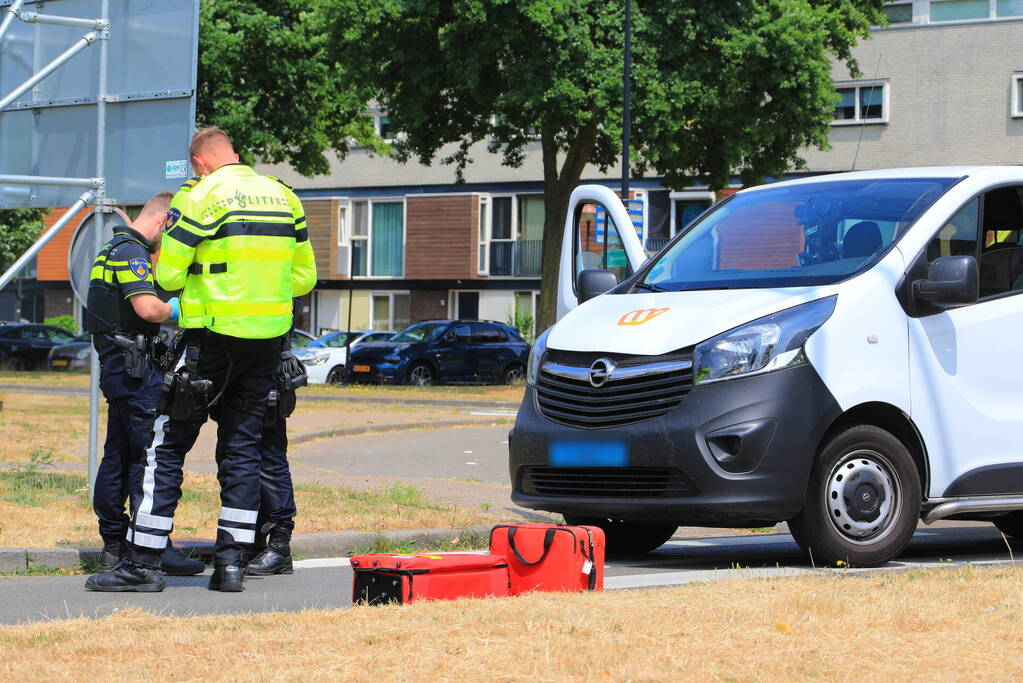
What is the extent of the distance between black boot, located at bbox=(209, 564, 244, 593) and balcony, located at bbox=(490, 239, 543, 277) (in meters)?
44.6

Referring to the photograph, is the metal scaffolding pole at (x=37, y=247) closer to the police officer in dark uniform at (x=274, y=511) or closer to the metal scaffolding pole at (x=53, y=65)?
the metal scaffolding pole at (x=53, y=65)

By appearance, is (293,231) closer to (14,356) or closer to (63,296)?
(14,356)

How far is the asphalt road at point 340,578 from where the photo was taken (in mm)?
6607

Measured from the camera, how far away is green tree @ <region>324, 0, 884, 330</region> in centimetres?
2862

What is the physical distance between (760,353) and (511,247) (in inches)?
1763

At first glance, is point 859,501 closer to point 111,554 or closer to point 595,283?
point 595,283

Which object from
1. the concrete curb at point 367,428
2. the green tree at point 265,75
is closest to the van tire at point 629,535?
the concrete curb at point 367,428

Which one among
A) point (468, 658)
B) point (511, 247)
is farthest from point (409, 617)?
point (511, 247)

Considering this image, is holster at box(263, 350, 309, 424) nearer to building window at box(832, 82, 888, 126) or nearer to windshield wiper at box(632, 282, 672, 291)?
windshield wiper at box(632, 282, 672, 291)

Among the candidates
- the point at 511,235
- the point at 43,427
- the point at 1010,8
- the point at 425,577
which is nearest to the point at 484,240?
the point at 511,235

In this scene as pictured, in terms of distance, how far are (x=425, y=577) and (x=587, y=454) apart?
1.88 m

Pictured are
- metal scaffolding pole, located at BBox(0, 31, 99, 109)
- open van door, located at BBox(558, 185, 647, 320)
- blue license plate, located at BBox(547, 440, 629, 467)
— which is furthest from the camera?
metal scaffolding pole, located at BBox(0, 31, 99, 109)

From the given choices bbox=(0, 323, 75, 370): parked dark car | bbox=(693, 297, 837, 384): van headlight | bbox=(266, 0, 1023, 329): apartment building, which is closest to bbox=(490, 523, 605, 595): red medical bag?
bbox=(693, 297, 837, 384): van headlight

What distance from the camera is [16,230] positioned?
4244 centimetres
